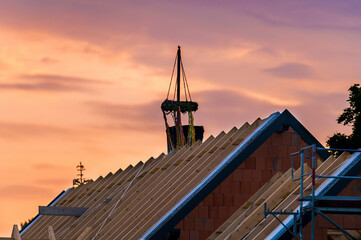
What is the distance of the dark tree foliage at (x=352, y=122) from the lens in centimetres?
5344

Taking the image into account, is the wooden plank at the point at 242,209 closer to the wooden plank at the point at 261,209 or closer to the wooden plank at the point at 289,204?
the wooden plank at the point at 261,209

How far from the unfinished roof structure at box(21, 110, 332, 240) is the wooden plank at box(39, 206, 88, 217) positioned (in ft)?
5.33

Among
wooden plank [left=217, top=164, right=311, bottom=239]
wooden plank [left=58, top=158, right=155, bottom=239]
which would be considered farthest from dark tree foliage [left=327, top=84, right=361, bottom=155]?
wooden plank [left=217, top=164, right=311, bottom=239]

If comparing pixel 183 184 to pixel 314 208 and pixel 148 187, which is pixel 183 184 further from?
pixel 314 208

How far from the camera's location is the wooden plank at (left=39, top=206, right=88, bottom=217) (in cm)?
3106

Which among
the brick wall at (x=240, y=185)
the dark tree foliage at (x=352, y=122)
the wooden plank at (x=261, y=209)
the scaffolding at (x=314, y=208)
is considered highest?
the dark tree foliage at (x=352, y=122)

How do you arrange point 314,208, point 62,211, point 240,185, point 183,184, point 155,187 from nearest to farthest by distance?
point 314,208
point 240,185
point 183,184
point 155,187
point 62,211

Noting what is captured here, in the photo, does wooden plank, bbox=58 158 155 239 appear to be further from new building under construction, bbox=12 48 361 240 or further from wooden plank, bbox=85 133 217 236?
wooden plank, bbox=85 133 217 236

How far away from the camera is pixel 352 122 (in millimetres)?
55656

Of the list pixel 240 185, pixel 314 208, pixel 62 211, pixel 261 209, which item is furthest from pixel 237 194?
pixel 62 211

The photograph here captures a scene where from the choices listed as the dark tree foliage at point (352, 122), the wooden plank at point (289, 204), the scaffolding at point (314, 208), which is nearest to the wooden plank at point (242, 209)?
the wooden plank at point (289, 204)

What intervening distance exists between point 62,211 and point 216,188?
28.5 ft

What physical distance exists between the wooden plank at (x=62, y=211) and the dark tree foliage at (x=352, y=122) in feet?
81.0

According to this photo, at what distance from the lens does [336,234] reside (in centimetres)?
1992
